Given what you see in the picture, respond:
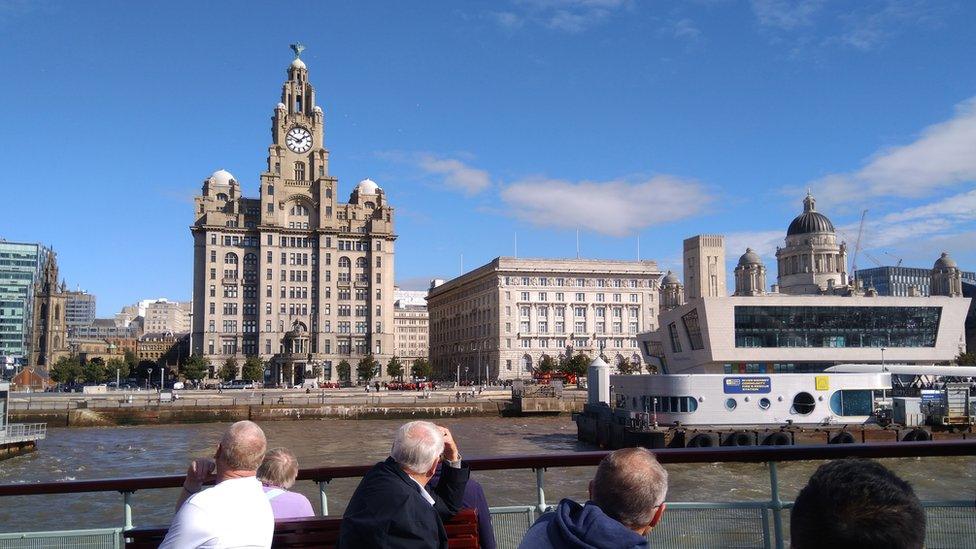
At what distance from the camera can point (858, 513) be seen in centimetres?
255

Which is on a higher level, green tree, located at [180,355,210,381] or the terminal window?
the terminal window

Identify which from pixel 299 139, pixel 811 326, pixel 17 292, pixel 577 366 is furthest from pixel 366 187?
pixel 17 292

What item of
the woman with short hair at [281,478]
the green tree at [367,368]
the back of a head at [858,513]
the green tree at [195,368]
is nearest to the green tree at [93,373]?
the green tree at [195,368]

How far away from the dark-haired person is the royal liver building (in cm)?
10379

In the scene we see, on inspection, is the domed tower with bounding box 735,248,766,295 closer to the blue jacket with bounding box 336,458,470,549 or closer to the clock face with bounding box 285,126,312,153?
the clock face with bounding box 285,126,312,153

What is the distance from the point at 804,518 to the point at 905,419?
151ft

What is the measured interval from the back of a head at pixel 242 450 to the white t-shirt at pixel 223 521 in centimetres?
22

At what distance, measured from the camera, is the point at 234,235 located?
10600 centimetres

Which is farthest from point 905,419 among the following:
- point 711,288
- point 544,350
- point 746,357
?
point 711,288

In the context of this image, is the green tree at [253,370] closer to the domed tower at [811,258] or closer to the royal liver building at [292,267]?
the royal liver building at [292,267]

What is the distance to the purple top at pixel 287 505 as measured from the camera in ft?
17.0

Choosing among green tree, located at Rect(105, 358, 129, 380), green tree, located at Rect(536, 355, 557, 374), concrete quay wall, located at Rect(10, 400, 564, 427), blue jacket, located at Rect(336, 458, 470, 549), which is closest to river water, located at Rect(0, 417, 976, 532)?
concrete quay wall, located at Rect(10, 400, 564, 427)

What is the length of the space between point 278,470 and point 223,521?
1275 millimetres

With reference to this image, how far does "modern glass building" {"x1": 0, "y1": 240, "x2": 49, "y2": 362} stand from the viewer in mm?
172250
